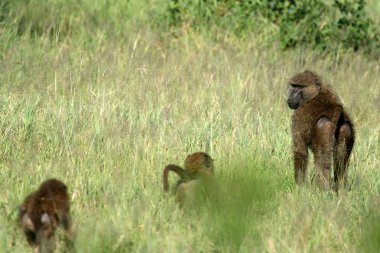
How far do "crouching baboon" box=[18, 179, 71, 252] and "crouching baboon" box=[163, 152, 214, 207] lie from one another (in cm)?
88

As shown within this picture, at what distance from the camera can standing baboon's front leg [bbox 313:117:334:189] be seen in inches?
253

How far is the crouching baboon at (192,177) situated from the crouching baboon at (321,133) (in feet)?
2.39

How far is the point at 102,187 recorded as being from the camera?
20.1 feet

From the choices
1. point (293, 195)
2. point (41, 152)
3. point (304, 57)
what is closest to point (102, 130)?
point (41, 152)

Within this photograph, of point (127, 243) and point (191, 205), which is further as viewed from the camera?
point (191, 205)

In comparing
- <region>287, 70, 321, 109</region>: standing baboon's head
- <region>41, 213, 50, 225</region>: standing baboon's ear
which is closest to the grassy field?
<region>41, 213, 50, 225</region>: standing baboon's ear

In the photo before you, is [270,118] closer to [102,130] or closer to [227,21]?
[102,130]

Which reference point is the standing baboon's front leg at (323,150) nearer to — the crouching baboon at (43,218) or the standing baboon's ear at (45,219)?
the crouching baboon at (43,218)

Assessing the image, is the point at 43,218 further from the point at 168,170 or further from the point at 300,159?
the point at 300,159

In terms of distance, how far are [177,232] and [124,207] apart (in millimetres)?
371

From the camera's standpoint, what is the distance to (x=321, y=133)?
6469mm

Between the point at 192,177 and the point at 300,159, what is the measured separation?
88cm

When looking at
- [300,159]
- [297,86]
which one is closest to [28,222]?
[300,159]

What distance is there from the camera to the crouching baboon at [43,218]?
483 cm
